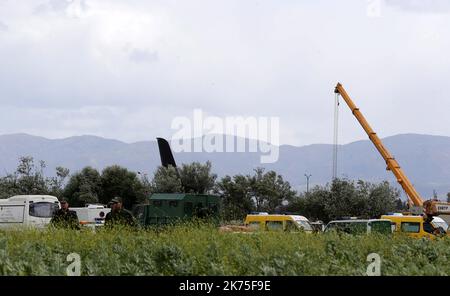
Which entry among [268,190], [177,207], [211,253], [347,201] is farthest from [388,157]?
[211,253]

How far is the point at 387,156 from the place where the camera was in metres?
61.0

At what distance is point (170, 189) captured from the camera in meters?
70.8

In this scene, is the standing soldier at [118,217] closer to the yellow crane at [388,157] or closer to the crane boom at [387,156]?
the yellow crane at [388,157]

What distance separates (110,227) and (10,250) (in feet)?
16.3

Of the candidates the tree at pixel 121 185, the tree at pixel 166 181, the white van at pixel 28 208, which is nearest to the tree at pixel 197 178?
the tree at pixel 166 181

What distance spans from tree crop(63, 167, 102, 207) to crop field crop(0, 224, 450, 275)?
56230mm

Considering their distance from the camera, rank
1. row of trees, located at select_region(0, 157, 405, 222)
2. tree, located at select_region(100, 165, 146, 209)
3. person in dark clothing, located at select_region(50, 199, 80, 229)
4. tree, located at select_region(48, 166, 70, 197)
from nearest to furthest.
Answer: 1. person in dark clothing, located at select_region(50, 199, 80, 229)
2. row of trees, located at select_region(0, 157, 405, 222)
3. tree, located at select_region(100, 165, 146, 209)
4. tree, located at select_region(48, 166, 70, 197)

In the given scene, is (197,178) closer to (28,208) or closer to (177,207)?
(28,208)

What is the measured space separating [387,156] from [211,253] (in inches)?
1954

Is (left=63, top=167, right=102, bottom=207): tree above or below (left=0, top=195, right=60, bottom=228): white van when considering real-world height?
above

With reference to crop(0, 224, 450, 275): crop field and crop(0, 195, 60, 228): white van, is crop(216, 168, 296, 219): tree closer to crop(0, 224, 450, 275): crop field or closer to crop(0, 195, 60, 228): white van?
crop(0, 195, 60, 228): white van

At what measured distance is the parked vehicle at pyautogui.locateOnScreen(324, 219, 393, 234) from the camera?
19.7 metres

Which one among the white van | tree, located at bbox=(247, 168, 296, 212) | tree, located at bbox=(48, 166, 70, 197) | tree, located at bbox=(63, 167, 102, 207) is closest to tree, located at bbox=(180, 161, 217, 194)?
tree, located at bbox=(247, 168, 296, 212)
